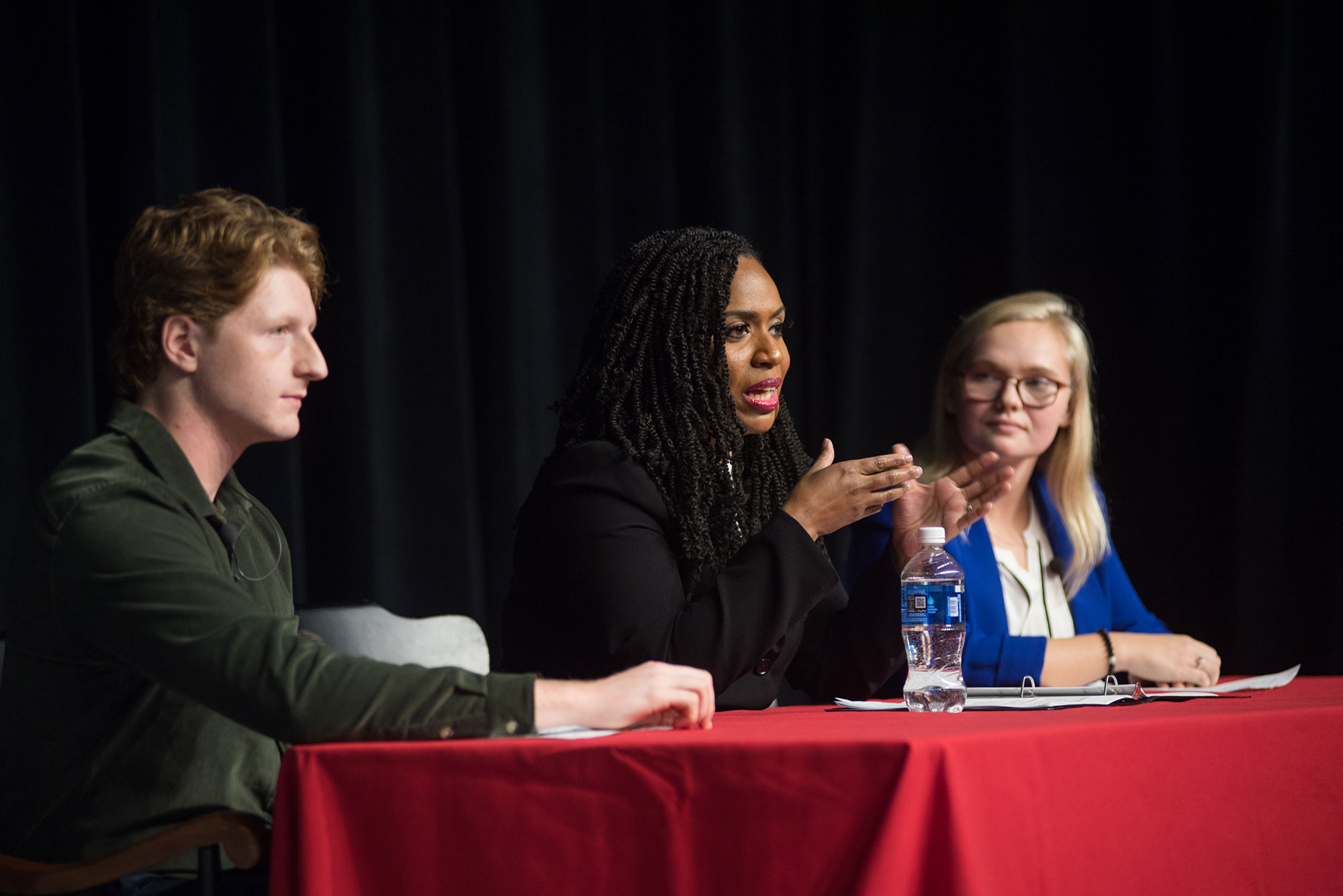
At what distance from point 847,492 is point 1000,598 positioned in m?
0.93

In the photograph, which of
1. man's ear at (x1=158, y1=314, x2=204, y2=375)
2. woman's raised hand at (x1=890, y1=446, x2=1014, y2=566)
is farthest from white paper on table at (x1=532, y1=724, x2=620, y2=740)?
woman's raised hand at (x1=890, y1=446, x2=1014, y2=566)

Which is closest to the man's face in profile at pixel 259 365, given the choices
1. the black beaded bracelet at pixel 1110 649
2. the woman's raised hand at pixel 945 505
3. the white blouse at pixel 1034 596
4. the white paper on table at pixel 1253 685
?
the woman's raised hand at pixel 945 505

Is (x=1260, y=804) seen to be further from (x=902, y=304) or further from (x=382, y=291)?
(x=902, y=304)

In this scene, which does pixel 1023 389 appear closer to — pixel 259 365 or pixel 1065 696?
pixel 1065 696

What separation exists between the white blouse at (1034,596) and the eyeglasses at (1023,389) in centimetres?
31

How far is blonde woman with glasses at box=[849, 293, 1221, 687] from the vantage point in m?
2.30

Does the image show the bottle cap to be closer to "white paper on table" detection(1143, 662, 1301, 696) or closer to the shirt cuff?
"white paper on table" detection(1143, 662, 1301, 696)

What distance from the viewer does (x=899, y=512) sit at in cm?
170

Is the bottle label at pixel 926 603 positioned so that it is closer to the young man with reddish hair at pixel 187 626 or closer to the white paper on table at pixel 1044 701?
the white paper on table at pixel 1044 701

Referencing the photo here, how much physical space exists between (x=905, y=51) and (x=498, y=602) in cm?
198

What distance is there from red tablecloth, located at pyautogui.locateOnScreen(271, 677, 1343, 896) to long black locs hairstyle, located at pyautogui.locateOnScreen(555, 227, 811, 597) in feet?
1.80

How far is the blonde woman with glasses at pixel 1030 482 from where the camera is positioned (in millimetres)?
2299

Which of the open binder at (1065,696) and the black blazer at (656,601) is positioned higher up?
the black blazer at (656,601)

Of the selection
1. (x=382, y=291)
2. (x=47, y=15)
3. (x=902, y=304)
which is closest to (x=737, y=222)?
(x=902, y=304)
